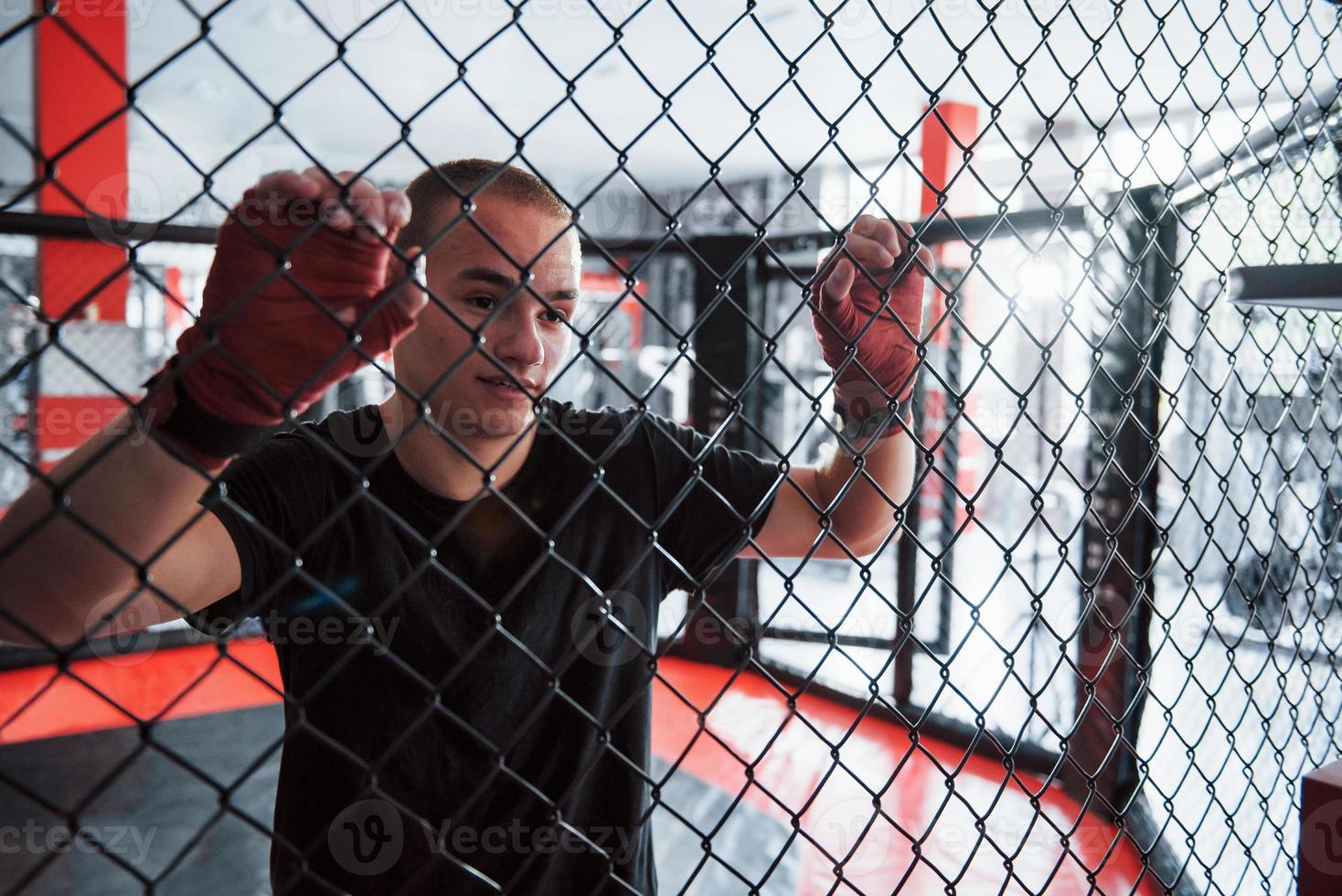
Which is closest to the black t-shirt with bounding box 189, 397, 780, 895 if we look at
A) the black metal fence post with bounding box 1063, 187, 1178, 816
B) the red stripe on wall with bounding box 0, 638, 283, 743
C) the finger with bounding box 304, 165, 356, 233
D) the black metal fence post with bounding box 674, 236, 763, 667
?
the finger with bounding box 304, 165, 356, 233

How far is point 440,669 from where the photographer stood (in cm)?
113

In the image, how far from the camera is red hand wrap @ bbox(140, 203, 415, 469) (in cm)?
66

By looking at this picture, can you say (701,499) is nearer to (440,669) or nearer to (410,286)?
(440,669)

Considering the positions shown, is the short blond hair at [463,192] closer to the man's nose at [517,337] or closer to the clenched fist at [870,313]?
the man's nose at [517,337]

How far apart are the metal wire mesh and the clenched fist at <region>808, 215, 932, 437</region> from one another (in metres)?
0.05

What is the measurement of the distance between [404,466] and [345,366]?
0.53 metres

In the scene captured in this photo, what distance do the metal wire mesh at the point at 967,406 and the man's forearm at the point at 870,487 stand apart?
113 millimetres

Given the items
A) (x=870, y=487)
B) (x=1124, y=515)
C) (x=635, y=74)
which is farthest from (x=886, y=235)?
(x=635, y=74)

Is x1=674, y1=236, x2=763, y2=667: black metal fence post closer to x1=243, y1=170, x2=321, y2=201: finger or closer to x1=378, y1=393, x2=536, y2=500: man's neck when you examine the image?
x1=378, y1=393, x2=536, y2=500: man's neck

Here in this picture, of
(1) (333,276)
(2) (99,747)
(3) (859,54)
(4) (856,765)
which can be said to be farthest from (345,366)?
(3) (859,54)

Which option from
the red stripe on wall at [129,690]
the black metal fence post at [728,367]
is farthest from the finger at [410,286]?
the black metal fence post at [728,367]

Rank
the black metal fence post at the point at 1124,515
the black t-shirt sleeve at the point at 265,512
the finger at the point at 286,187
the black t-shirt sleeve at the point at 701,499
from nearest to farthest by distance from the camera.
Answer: the finger at the point at 286,187 → the black t-shirt sleeve at the point at 265,512 → the black t-shirt sleeve at the point at 701,499 → the black metal fence post at the point at 1124,515

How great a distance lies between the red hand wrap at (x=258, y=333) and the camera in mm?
656

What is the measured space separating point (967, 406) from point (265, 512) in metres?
3.45
